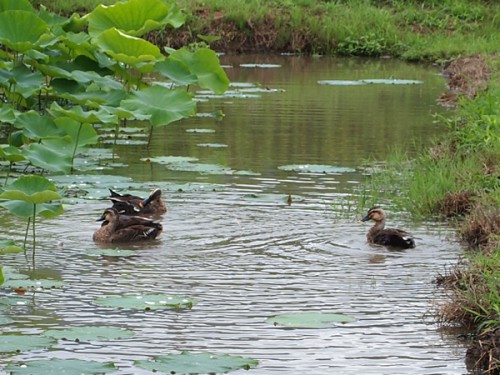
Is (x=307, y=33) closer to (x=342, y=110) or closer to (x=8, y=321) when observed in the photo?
(x=342, y=110)

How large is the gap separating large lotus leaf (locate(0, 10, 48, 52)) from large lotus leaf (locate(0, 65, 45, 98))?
0.96 feet

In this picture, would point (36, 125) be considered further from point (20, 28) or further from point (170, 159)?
point (170, 159)

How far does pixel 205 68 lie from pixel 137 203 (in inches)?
139

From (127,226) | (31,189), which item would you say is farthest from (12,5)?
(31,189)

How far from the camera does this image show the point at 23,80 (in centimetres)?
1238

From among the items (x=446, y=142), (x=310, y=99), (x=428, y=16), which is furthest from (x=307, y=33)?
(x=446, y=142)

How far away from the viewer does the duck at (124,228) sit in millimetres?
9188

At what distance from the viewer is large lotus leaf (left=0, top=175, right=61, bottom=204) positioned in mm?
8008

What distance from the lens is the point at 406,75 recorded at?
23359 millimetres

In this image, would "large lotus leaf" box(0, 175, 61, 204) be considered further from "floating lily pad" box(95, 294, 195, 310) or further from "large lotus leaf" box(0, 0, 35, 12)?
"large lotus leaf" box(0, 0, 35, 12)

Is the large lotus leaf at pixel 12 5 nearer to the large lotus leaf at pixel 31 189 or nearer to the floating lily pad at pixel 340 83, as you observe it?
the large lotus leaf at pixel 31 189

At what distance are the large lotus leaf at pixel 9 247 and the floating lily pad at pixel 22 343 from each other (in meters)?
1.68

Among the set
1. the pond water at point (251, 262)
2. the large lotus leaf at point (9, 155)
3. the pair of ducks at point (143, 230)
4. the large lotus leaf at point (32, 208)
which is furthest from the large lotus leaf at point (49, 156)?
the large lotus leaf at point (32, 208)

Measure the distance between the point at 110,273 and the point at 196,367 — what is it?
2253 mm
